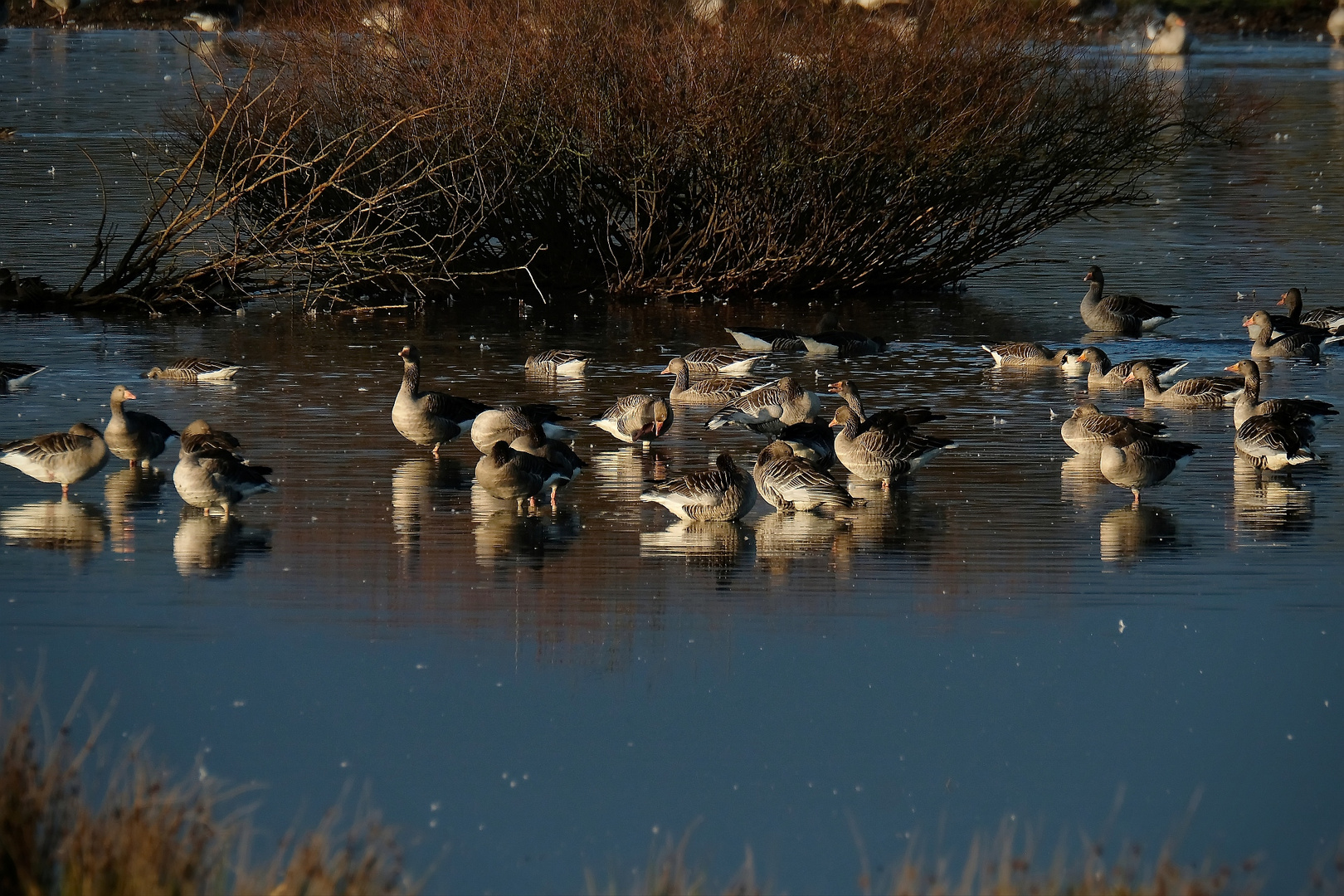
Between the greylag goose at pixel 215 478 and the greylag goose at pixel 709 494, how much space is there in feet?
8.33

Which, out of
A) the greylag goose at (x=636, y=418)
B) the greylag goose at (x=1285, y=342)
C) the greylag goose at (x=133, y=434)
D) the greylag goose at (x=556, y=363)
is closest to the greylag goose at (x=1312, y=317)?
the greylag goose at (x=1285, y=342)

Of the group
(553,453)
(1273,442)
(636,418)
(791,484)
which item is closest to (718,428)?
(636,418)

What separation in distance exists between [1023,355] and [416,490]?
770 cm

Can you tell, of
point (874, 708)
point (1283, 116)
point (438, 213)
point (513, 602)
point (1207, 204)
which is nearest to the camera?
point (874, 708)

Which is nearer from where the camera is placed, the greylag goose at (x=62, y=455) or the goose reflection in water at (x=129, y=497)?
the goose reflection in water at (x=129, y=497)

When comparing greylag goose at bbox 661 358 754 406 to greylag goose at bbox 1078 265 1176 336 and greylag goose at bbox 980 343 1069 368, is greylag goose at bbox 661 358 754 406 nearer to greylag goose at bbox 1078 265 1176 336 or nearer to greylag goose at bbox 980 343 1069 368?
greylag goose at bbox 980 343 1069 368

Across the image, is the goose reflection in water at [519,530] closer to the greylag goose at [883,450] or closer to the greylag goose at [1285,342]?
the greylag goose at [883,450]

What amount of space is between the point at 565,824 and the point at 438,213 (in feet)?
53.9

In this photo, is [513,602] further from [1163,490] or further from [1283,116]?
[1283,116]

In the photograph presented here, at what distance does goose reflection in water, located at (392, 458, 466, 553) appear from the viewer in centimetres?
1159

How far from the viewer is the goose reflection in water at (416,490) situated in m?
11.6

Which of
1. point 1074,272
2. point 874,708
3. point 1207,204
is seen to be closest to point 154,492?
point 874,708

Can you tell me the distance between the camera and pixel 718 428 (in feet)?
52.3

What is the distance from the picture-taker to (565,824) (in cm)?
715
